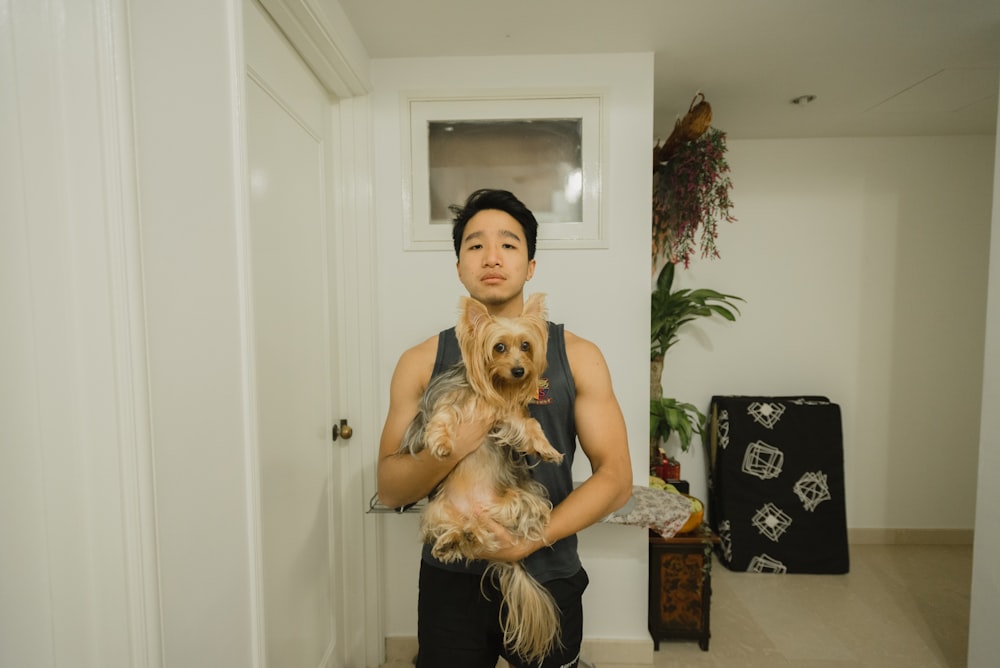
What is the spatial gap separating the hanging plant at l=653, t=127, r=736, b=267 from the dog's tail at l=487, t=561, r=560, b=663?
1.94 m

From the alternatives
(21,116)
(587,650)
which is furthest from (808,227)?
(21,116)

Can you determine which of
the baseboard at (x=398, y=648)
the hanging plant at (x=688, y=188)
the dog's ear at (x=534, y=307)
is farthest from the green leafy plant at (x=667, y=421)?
the dog's ear at (x=534, y=307)

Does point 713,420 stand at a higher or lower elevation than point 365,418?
lower

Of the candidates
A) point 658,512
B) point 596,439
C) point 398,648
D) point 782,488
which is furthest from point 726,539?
point 596,439

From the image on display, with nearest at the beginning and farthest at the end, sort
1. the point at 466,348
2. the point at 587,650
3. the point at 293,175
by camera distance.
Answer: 1. the point at 466,348
2. the point at 293,175
3. the point at 587,650

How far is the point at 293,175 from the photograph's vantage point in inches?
65.2

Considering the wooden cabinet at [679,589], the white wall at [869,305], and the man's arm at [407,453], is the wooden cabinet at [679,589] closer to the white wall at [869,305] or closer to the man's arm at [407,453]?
the white wall at [869,305]

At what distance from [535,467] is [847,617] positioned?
2.62m

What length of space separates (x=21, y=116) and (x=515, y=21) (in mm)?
1619

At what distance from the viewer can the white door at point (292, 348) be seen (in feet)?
4.68

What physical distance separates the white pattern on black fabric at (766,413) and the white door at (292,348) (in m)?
2.56

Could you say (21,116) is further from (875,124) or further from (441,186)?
(875,124)

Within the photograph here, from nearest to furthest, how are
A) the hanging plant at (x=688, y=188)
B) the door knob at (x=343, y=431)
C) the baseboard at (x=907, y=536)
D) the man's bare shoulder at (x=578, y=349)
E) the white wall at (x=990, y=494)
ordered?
1. the man's bare shoulder at (x=578, y=349)
2. the white wall at (x=990, y=494)
3. the door knob at (x=343, y=431)
4. the hanging plant at (x=688, y=188)
5. the baseboard at (x=907, y=536)

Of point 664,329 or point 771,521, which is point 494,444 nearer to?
point 664,329
